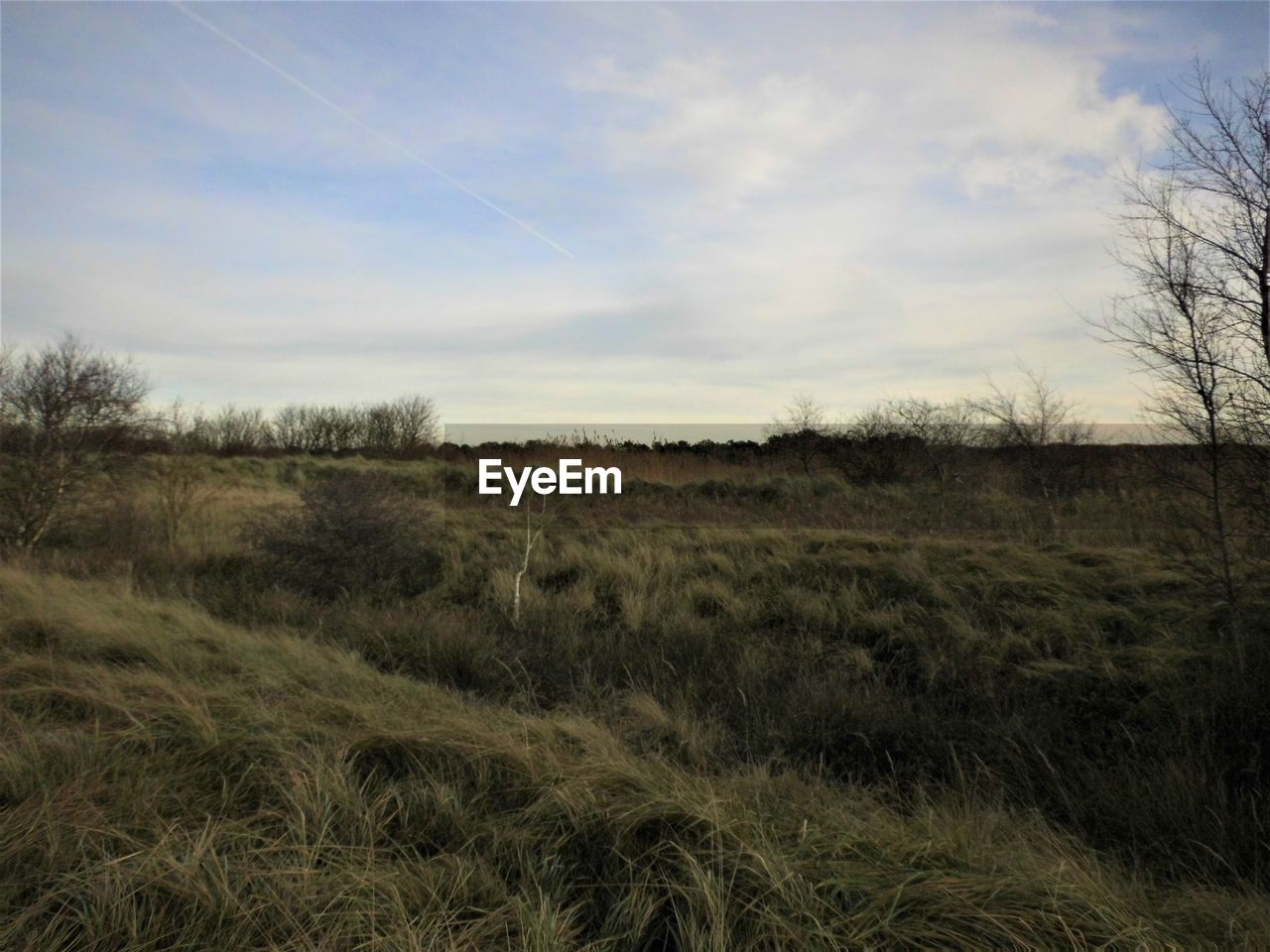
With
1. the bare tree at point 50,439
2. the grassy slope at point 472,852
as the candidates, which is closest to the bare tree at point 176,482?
the bare tree at point 50,439

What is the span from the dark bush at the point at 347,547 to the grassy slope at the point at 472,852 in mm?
6346

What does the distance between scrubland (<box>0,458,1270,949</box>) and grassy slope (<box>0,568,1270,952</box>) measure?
0.05ft

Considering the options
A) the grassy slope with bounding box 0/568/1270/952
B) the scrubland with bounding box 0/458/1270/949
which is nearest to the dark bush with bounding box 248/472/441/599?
the scrubland with bounding box 0/458/1270/949

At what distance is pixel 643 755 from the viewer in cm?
424

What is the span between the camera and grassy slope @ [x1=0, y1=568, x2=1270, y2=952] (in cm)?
229

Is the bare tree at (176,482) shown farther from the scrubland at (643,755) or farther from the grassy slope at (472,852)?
the grassy slope at (472,852)

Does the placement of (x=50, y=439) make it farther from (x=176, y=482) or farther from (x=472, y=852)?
(x=472, y=852)

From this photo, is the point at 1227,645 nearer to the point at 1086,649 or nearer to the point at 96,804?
the point at 1086,649

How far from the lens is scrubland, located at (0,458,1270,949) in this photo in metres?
2.38

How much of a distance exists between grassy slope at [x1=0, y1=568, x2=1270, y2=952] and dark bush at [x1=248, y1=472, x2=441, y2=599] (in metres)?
6.35

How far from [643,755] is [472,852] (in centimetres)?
162

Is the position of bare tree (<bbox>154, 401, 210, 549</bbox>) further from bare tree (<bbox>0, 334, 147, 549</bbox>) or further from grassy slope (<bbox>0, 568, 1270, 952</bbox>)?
grassy slope (<bbox>0, 568, 1270, 952</bbox>)

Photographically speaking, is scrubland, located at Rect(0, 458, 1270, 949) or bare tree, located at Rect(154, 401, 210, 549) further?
bare tree, located at Rect(154, 401, 210, 549)

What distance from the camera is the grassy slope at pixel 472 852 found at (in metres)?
2.29
